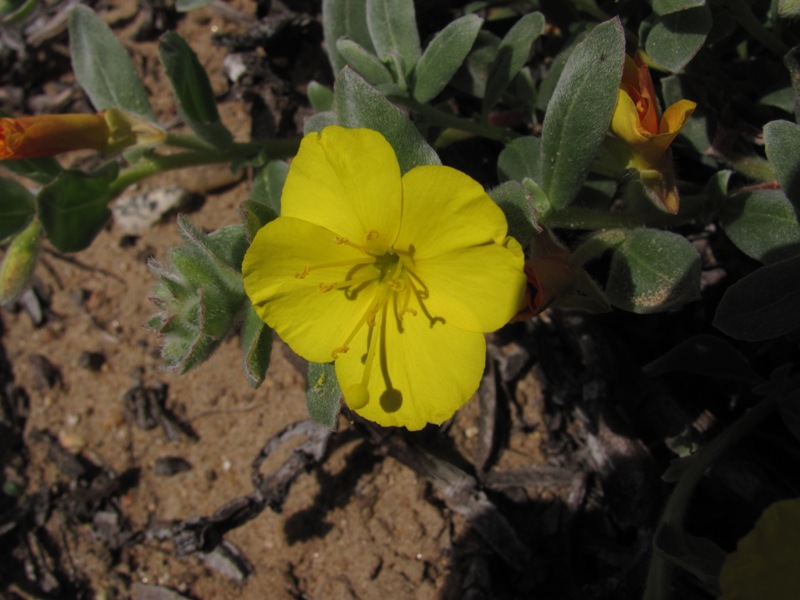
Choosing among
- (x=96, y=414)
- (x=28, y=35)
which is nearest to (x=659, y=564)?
(x=96, y=414)

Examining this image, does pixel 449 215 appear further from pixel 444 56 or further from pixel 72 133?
pixel 72 133

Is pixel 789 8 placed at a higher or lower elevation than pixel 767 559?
higher

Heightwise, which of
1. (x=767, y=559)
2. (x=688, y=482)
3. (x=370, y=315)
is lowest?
(x=688, y=482)

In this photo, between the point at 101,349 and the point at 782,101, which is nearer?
the point at 782,101

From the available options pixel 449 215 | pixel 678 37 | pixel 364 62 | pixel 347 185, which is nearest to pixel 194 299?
pixel 347 185

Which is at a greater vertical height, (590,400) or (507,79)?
(507,79)

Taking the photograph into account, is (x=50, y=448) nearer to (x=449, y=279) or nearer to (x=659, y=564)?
(x=449, y=279)

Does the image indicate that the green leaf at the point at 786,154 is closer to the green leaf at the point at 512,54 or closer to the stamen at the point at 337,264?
the green leaf at the point at 512,54
